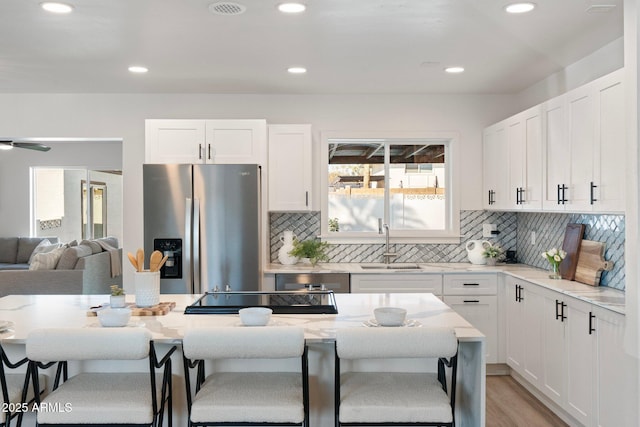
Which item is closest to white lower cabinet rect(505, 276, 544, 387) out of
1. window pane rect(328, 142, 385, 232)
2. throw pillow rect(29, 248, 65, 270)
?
window pane rect(328, 142, 385, 232)

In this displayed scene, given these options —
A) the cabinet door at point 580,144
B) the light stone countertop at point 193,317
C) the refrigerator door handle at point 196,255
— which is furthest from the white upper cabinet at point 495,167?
the refrigerator door handle at point 196,255

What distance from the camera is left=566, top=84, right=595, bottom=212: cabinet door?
3365 millimetres

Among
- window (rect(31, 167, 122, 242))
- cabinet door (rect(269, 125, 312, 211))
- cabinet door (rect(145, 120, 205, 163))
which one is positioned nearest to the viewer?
cabinet door (rect(145, 120, 205, 163))

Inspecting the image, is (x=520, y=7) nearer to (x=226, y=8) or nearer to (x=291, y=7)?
(x=291, y=7)

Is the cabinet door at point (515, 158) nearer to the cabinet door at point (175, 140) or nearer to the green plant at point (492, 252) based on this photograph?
the green plant at point (492, 252)

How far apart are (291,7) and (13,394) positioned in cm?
225

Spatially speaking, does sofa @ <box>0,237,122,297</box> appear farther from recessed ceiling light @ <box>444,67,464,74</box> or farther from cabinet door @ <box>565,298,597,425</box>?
cabinet door @ <box>565,298,597,425</box>

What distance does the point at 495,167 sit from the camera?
16.5 ft

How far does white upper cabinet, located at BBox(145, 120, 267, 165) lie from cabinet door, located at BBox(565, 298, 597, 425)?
2755 mm

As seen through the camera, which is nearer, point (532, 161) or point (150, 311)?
point (150, 311)

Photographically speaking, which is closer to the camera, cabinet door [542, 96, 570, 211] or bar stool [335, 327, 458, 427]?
bar stool [335, 327, 458, 427]

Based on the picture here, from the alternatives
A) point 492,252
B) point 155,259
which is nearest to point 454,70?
point 492,252

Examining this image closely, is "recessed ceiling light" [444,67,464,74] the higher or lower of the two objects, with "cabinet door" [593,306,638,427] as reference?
higher

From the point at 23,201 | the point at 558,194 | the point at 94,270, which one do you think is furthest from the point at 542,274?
the point at 23,201
